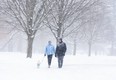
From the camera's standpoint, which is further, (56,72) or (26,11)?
(26,11)

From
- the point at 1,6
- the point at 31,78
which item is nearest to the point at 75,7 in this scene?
the point at 1,6

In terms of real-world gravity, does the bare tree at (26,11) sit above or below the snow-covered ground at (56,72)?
above

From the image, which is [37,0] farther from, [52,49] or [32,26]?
[52,49]

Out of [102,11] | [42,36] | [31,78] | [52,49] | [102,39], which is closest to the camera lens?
[31,78]

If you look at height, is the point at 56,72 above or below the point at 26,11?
below

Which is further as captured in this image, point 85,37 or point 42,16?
point 85,37

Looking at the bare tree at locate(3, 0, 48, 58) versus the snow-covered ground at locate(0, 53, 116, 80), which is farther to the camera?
the bare tree at locate(3, 0, 48, 58)

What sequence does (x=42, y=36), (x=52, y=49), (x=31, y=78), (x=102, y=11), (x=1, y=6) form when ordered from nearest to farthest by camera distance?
1. (x=31, y=78)
2. (x=52, y=49)
3. (x=1, y=6)
4. (x=102, y=11)
5. (x=42, y=36)

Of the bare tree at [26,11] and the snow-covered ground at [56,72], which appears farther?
the bare tree at [26,11]

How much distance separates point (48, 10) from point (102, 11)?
59.7ft

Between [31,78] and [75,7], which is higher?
[75,7]

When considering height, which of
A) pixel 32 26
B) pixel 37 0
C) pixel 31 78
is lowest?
pixel 31 78

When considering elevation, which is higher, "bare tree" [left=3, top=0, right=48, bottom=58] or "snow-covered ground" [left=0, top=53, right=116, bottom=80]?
"bare tree" [left=3, top=0, right=48, bottom=58]

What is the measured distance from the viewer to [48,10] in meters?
26.8
